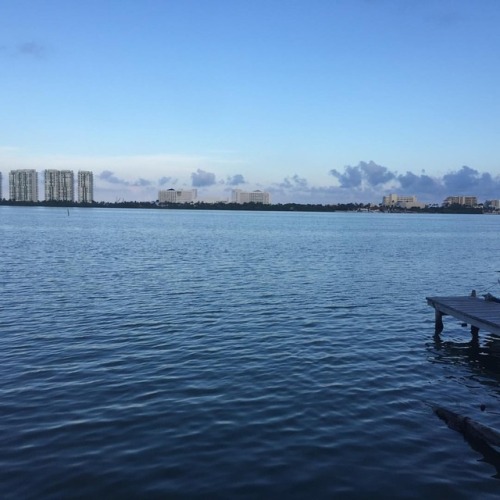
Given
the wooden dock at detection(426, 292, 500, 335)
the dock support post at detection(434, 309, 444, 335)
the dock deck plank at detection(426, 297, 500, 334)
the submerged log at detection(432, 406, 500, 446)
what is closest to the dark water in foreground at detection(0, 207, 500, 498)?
the submerged log at detection(432, 406, 500, 446)

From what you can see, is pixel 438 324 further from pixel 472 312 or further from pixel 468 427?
pixel 468 427

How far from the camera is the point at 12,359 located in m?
19.0

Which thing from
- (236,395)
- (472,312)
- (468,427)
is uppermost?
(472,312)

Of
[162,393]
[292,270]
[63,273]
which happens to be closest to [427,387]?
[162,393]

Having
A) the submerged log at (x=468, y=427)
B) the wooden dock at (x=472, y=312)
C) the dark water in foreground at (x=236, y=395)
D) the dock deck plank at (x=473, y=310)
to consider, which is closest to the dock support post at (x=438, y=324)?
the wooden dock at (x=472, y=312)

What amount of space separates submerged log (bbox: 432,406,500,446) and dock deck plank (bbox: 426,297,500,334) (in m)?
7.62

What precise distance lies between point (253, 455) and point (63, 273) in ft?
116

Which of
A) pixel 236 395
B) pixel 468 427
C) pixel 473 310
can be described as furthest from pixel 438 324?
pixel 236 395

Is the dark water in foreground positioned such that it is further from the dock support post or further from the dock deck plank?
the dock deck plank

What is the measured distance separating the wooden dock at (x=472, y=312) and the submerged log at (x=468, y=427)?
25.0 ft

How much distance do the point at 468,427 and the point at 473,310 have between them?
12044mm

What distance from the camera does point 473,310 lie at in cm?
2389

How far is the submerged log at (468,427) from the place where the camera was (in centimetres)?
1231

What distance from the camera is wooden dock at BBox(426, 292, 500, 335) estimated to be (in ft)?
70.0
